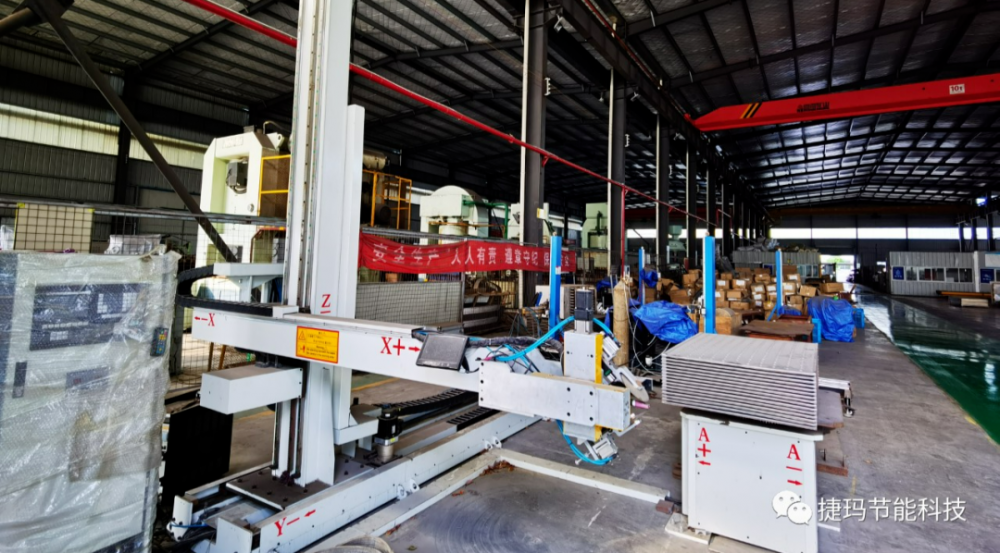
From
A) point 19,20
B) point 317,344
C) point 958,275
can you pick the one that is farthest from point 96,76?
point 958,275

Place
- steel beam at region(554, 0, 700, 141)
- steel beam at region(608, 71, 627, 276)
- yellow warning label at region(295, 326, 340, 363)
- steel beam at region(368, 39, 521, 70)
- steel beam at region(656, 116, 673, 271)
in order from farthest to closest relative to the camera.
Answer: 1. steel beam at region(656, 116, 673, 271)
2. steel beam at region(368, 39, 521, 70)
3. steel beam at region(608, 71, 627, 276)
4. steel beam at region(554, 0, 700, 141)
5. yellow warning label at region(295, 326, 340, 363)

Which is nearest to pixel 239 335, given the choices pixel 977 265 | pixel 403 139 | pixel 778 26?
pixel 778 26

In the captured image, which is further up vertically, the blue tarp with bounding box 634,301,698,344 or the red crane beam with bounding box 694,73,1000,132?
the red crane beam with bounding box 694,73,1000,132

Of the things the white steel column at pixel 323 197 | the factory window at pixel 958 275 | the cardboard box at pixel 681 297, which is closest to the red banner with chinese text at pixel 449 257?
the white steel column at pixel 323 197

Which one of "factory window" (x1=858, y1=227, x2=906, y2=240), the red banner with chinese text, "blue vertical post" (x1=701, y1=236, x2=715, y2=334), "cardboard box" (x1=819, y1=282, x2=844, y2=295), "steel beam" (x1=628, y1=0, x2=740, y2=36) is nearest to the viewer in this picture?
"blue vertical post" (x1=701, y1=236, x2=715, y2=334)

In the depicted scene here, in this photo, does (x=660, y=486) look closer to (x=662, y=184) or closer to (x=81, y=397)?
(x=81, y=397)

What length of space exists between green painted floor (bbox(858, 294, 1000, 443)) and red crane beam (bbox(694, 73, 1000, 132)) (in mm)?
5124

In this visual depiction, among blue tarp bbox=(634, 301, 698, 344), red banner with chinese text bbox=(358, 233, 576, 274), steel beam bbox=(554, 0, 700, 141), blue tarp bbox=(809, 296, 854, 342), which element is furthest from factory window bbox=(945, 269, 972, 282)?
red banner with chinese text bbox=(358, 233, 576, 274)

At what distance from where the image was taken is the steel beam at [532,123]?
741cm

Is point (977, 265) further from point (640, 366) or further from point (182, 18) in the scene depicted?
point (182, 18)

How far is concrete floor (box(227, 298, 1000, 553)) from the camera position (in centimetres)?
241

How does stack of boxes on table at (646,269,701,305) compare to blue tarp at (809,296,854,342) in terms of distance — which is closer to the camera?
stack of boxes on table at (646,269,701,305)

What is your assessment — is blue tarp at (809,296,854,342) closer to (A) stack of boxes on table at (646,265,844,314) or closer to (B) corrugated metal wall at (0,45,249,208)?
(A) stack of boxes on table at (646,265,844,314)
